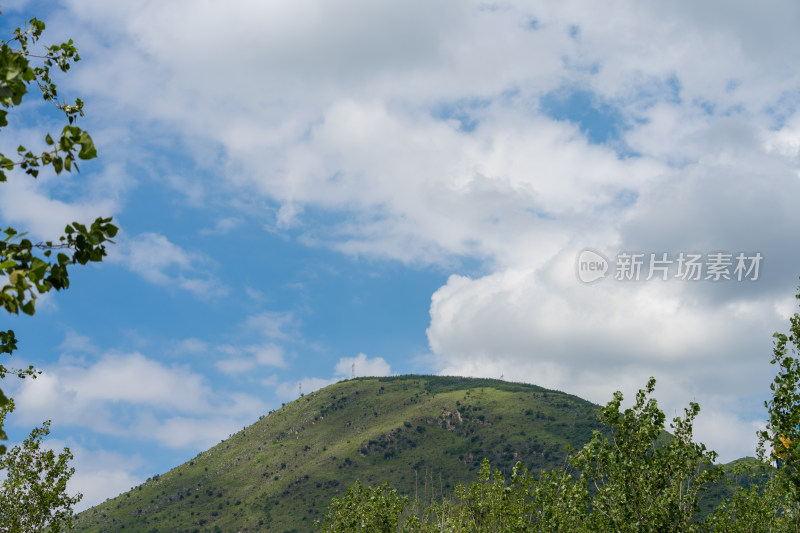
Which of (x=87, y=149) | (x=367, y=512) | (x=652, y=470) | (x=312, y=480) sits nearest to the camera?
(x=87, y=149)

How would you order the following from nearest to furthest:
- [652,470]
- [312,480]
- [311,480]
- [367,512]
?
[652,470] → [367,512] → [312,480] → [311,480]

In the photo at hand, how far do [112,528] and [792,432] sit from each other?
18584cm

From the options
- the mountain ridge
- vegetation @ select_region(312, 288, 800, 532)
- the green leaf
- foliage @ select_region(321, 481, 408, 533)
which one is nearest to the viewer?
the green leaf

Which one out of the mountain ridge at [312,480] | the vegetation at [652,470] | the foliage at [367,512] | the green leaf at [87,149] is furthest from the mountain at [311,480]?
the green leaf at [87,149]

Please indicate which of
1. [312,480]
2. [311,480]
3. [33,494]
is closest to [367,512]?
[33,494]

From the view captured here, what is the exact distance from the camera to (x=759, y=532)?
30250 millimetres

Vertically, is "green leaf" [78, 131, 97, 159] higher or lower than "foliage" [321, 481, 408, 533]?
higher

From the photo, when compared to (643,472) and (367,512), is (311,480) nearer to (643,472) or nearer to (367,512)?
(367,512)

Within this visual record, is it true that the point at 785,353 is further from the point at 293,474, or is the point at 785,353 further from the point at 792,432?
the point at 293,474

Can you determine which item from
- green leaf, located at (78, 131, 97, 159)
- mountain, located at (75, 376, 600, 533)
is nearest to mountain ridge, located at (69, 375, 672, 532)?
mountain, located at (75, 376, 600, 533)

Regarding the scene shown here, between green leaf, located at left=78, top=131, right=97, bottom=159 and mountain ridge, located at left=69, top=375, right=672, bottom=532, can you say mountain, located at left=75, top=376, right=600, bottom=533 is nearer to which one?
mountain ridge, located at left=69, top=375, right=672, bottom=532

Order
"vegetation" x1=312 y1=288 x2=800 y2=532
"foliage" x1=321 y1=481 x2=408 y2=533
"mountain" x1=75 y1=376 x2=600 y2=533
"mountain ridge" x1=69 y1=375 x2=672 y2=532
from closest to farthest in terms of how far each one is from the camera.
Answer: "vegetation" x1=312 y1=288 x2=800 y2=532, "foliage" x1=321 y1=481 x2=408 y2=533, "mountain" x1=75 y1=376 x2=600 y2=533, "mountain ridge" x1=69 y1=375 x2=672 y2=532

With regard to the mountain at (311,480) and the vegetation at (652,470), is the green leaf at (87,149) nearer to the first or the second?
the vegetation at (652,470)

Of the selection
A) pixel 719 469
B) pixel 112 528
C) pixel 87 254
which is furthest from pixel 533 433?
pixel 87 254
